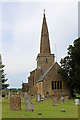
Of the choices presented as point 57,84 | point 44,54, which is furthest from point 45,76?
point 44,54

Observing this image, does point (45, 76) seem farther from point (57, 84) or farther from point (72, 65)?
point (72, 65)

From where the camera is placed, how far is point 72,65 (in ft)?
116

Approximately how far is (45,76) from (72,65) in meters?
6.98

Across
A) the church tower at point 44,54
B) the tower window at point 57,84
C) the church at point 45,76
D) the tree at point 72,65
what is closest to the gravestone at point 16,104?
the tree at point 72,65

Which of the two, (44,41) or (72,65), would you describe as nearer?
(72,65)

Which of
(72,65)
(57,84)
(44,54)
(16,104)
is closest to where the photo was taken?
(16,104)

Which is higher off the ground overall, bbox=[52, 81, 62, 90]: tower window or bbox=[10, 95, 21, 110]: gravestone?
bbox=[52, 81, 62, 90]: tower window

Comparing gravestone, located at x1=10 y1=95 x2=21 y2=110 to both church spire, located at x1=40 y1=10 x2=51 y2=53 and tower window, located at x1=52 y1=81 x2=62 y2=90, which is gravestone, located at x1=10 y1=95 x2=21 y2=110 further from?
church spire, located at x1=40 y1=10 x2=51 y2=53

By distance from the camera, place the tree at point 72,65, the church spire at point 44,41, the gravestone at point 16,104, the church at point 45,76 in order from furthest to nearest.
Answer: the church spire at point 44,41, the church at point 45,76, the tree at point 72,65, the gravestone at point 16,104

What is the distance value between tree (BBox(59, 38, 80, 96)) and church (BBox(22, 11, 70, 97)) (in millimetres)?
2936

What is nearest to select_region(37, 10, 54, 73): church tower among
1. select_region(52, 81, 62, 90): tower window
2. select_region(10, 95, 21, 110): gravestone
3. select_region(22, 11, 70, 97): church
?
select_region(22, 11, 70, 97): church

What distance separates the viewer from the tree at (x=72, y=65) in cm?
3288

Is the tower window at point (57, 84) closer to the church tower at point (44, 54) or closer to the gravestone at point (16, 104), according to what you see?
the church tower at point (44, 54)

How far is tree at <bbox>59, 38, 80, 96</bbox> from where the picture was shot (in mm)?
32875
